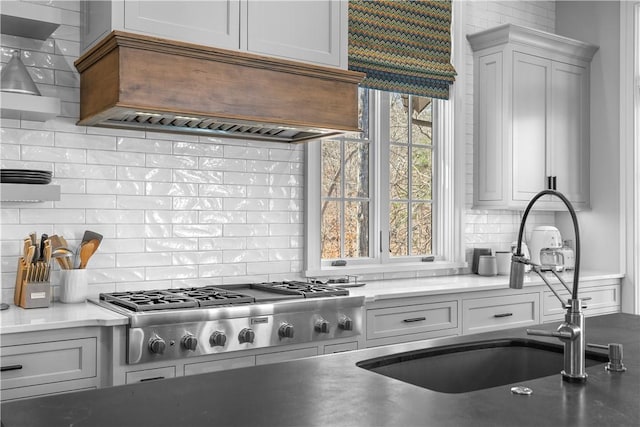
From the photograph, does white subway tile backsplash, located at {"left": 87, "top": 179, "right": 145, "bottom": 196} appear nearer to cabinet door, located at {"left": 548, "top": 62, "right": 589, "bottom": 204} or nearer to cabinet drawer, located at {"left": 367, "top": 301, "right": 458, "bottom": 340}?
cabinet drawer, located at {"left": 367, "top": 301, "right": 458, "bottom": 340}

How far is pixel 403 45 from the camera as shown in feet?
15.9

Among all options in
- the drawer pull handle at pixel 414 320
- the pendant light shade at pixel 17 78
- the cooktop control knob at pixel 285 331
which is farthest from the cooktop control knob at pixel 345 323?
the pendant light shade at pixel 17 78

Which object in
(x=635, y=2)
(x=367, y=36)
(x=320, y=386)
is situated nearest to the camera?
(x=320, y=386)

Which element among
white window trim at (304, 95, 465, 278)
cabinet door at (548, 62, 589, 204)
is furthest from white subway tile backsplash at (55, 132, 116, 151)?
cabinet door at (548, 62, 589, 204)

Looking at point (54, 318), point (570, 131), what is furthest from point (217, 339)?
point (570, 131)

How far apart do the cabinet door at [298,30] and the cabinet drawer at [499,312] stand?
1830 millimetres

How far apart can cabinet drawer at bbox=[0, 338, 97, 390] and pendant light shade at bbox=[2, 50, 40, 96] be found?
1.27 m

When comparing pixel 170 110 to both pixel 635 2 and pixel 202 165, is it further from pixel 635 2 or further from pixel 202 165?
pixel 635 2

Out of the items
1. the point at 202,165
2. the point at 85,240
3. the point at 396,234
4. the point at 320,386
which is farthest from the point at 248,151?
the point at 320,386

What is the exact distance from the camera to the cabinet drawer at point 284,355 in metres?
3.31

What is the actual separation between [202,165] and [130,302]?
1.14 m

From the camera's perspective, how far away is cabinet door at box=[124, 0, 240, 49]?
3.21 metres

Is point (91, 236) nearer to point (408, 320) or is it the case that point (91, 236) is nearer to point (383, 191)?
point (408, 320)

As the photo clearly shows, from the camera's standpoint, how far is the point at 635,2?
5.43 m
